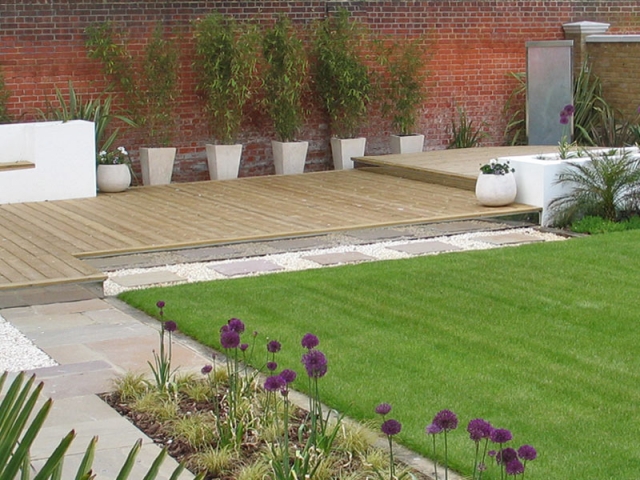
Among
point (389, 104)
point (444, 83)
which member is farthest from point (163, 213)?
point (444, 83)

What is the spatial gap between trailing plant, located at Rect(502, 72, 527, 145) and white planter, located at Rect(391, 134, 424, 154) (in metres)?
1.64

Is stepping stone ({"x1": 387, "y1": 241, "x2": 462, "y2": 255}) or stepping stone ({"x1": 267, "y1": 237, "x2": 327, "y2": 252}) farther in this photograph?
stepping stone ({"x1": 267, "y1": 237, "x2": 327, "y2": 252})

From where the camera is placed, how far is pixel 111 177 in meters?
11.4

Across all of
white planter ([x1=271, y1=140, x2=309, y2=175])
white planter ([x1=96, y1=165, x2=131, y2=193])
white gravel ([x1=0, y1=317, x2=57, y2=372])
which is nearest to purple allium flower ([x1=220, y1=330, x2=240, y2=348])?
white gravel ([x1=0, y1=317, x2=57, y2=372])

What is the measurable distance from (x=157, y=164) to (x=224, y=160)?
2.63 feet

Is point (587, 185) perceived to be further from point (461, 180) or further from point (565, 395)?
point (565, 395)

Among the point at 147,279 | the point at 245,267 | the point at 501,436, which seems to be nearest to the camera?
the point at 501,436

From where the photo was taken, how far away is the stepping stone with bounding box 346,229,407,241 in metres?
8.89

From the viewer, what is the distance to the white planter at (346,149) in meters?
13.4

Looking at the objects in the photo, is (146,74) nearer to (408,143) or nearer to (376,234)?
(408,143)

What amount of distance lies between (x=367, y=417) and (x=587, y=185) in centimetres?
544

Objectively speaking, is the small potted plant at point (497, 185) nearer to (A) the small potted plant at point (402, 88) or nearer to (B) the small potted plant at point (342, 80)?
(B) the small potted plant at point (342, 80)

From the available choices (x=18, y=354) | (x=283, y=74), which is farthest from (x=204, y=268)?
(x=283, y=74)

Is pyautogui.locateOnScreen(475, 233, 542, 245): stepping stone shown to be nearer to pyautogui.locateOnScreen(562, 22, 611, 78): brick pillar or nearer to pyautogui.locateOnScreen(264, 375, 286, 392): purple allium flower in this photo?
pyautogui.locateOnScreen(264, 375, 286, 392): purple allium flower
